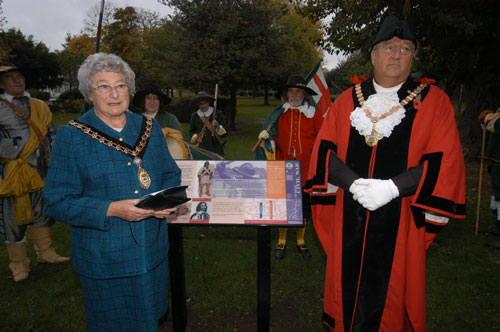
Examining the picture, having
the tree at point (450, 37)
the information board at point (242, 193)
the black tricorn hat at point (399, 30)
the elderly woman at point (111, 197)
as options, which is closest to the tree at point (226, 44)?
the tree at point (450, 37)

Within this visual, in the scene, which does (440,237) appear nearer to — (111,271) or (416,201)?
(416,201)

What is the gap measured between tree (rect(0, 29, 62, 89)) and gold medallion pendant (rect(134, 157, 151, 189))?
36.3 metres

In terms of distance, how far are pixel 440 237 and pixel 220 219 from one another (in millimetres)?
4542

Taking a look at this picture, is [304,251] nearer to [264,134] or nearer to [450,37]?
[264,134]

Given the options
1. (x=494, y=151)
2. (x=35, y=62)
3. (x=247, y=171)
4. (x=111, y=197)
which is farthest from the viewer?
(x=35, y=62)

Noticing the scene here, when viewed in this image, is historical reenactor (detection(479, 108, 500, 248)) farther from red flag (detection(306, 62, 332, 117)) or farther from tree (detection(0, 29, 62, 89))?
tree (detection(0, 29, 62, 89))

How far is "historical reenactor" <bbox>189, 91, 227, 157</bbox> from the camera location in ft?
24.2

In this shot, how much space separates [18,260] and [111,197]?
3346mm

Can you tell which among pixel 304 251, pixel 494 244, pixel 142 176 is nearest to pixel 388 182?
pixel 142 176

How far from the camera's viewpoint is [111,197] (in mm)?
2014

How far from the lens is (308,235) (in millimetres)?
5758

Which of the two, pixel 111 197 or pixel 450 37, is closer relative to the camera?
pixel 111 197

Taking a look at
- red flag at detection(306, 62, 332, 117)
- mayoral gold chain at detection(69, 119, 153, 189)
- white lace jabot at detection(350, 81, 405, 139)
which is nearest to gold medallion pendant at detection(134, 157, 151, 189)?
mayoral gold chain at detection(69, 119, 153, 189)

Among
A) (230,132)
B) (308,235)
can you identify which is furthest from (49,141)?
(230,132)
